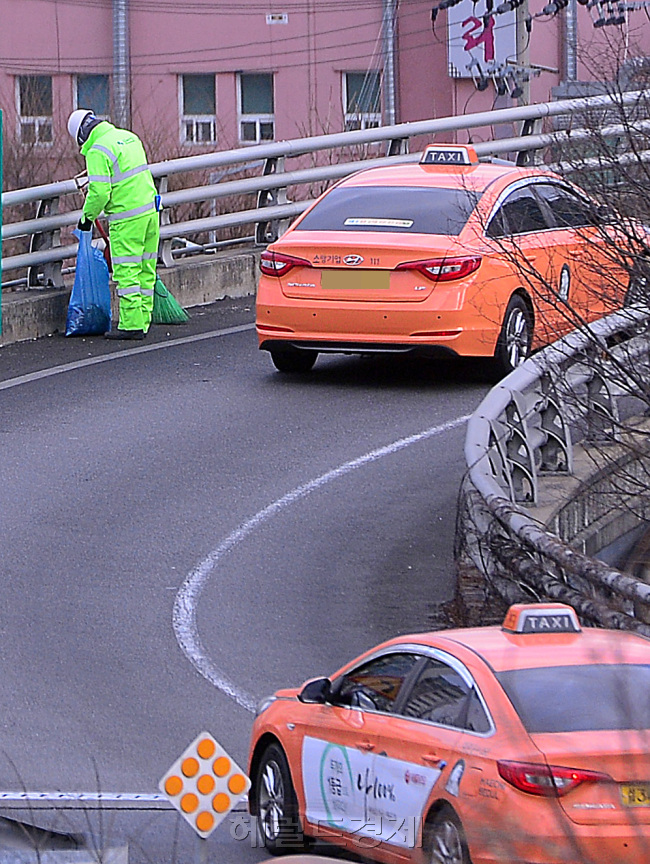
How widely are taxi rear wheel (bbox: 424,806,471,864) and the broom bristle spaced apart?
11.0 metres

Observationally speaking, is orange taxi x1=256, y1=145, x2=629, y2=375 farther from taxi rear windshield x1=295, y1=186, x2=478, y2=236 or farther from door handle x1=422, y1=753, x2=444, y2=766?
door handle x1=422, y1=753, x2=444, y2=766

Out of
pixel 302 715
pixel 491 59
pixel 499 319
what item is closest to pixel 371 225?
pixel 499 319

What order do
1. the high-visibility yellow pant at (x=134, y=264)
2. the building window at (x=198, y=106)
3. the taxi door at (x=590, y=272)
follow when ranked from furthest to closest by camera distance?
1. the building window at (x=198, y=106)
2. the high-visibility yellow pant at (x=134, y=264)
3. the taxi door at (x=590, y=272)

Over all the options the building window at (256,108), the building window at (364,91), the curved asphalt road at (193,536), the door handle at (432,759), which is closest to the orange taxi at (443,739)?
the door handle at (432,759)

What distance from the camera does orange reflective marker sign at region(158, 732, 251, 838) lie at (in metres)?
4.21

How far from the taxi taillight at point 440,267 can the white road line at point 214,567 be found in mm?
1054

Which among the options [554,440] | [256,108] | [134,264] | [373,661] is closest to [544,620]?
[373,661]

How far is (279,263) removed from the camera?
12602 mm

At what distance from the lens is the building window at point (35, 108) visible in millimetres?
22406

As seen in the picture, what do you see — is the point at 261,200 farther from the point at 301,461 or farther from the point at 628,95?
the point at 628,95

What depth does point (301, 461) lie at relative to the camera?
10.8 meters

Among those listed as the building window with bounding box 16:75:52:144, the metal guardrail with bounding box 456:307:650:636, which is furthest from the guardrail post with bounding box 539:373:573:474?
the building window with bounding box 16:75:52:144

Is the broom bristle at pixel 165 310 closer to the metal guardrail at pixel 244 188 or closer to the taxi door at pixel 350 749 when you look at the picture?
the metal guardrail at pixel 244 188

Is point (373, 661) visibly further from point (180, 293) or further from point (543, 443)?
point (180, 293)
